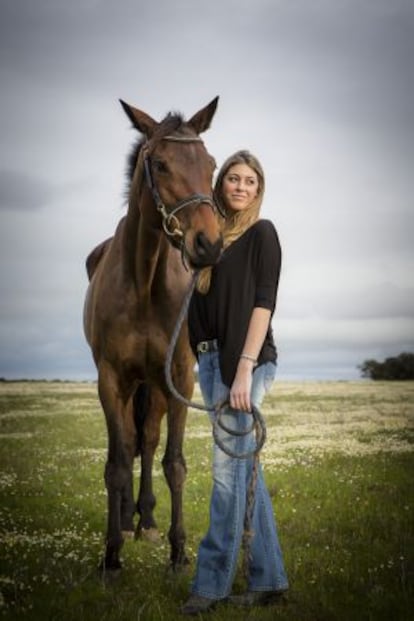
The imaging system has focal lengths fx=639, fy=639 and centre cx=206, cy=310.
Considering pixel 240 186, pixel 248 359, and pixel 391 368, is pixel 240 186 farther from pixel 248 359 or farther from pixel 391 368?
pixel 391 368

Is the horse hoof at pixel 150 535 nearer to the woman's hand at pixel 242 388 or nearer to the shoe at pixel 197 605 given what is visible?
the shoe at pixel 197 605

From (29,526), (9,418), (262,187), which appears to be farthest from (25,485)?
(9,418)

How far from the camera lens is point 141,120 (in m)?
6.23

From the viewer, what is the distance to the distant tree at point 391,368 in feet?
223

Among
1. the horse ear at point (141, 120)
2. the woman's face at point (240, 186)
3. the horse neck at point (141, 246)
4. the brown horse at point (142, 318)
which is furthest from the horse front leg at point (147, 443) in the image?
the woman's face at point (240, 186)

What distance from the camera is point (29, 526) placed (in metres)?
8.48

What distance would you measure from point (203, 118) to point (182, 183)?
1084 mm

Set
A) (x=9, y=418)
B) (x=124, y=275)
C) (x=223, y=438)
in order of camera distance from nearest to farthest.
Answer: (x=223, y=438) < (x=124, y=275) < (x=9, y=418)

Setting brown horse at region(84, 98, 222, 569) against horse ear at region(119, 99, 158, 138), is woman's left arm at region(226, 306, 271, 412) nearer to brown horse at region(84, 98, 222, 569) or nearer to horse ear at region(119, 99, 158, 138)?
brown horse at region(84, 98, 222, 569)

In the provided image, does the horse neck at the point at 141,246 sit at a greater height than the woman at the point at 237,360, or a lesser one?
Answer: greater

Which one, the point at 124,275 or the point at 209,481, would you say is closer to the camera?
the point at 124,275

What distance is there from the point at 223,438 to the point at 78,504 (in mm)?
5532

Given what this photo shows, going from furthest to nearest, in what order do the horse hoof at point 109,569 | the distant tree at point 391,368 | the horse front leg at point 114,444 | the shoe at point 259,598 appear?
1. the distant tree at point 391,368
2. the horse front leg at point 114,444
3. the horse hoof at point 109,569
4. the shoe at point 259,598

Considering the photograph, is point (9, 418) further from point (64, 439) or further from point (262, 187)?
point (262, 187)
